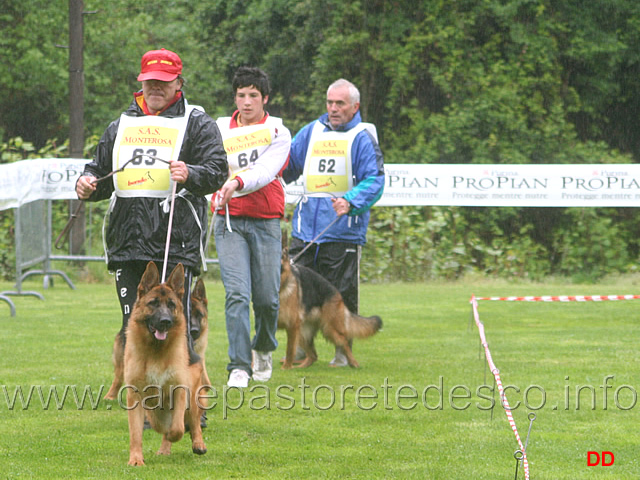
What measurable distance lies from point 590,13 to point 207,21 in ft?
41.9

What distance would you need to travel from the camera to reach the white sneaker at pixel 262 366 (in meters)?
A: 7.20

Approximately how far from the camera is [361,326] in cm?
805

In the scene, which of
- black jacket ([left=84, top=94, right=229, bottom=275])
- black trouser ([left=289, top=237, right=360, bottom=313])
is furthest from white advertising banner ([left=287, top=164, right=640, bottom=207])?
black jacket ([left=84, top=94, right=229, bottom=275])

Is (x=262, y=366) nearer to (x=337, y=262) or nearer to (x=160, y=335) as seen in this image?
(x=337, y=262)

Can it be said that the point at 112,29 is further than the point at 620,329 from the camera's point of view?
Yes

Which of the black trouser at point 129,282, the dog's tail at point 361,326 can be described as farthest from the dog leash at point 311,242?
the black trouser at point 129,282

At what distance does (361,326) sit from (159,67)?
355 cm

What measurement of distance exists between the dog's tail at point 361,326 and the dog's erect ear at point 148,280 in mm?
3489

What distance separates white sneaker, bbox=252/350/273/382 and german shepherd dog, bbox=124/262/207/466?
247cm

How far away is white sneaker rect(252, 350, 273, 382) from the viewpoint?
7199 millimetres

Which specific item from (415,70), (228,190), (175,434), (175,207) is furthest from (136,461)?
(415,70)

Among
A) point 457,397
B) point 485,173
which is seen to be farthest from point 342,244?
point 485,173

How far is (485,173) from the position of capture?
49.5ft

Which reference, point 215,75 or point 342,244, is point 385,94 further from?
point 342,244
